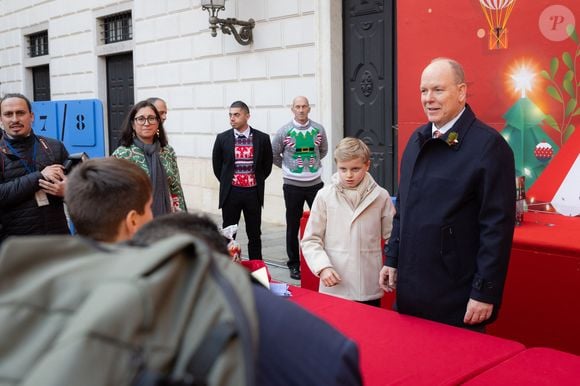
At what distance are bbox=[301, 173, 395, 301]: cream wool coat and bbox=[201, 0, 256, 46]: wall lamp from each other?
21.9ft

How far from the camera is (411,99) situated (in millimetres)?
6812

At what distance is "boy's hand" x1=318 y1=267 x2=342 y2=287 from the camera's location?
11.1ft

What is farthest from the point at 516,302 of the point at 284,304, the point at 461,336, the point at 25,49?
the point at 25,49

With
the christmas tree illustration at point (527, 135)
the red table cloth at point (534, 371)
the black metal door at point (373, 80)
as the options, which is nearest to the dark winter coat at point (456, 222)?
the red table cloth at point (534, 371)

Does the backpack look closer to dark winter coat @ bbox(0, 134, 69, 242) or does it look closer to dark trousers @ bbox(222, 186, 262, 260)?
dark winter coat @ bbox(0, 134, 69, 242)

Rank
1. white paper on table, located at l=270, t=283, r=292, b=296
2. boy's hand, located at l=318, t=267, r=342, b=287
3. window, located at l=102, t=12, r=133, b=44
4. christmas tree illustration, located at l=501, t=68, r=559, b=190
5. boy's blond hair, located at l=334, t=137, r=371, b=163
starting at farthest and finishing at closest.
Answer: window, located at l=102, t=12, r=133, b=44, christmas tree illustration, located at l=501, t=68, r=559, b=190, boy's blond hair, located at l=334, t=137, r=371, b=163, boy's hand, located at l=318, t=267, r=342, b=287, white paper on table, located at l=270, t=283, r=292, b=296

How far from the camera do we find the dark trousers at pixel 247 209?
668 cm

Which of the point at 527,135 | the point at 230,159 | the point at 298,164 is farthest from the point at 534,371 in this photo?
the point at 298,164

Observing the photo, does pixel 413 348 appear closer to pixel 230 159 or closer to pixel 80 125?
pixel 80 125

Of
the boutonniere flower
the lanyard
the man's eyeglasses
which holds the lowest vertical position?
the lanyard

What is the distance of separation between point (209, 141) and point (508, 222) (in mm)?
9113

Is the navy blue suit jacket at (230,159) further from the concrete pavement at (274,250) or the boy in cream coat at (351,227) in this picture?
the boy in cream coat at (351,227)

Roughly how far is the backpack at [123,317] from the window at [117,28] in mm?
13605

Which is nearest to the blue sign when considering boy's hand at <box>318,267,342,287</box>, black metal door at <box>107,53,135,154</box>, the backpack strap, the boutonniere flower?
boy's hand at <box>318,267,342,287</box>
